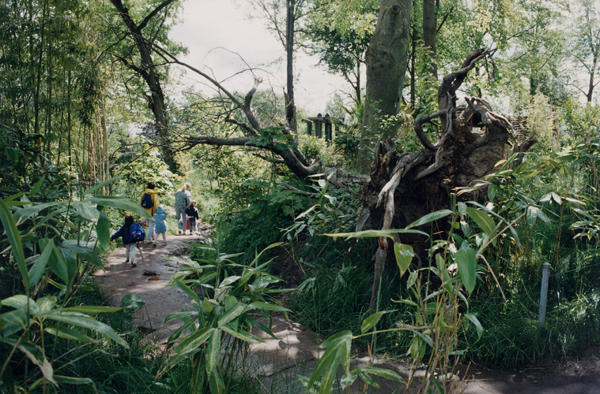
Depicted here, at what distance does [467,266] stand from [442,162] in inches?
116

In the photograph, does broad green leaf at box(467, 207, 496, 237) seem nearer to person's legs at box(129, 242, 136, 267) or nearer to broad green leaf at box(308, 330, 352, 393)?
broad green leaf at box(308, 330, 352, 393)

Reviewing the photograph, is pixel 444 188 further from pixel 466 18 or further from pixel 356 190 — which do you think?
pixel 466 18

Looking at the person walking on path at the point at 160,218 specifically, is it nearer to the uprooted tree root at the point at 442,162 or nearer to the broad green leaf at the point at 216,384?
the uprooted tree root at the point at 442,162

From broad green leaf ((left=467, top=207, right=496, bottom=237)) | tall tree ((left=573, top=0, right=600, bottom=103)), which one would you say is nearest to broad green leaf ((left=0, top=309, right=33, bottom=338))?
broad green leaf ((left=467, top=207, right=496, bottom=237))

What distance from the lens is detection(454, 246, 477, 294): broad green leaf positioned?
4.03 feet

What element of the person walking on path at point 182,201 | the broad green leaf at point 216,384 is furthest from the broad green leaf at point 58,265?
the person walking on path at point 182,201

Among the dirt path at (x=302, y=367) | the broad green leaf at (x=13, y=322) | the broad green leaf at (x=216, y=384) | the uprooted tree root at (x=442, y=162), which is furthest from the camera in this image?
the uprooted tree root at (x=442, y=162)

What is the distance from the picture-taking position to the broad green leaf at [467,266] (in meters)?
1.23

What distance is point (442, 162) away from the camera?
402cm

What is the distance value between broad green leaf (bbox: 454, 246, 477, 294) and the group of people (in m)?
4.73

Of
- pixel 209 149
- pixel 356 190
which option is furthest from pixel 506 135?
pixel 209 149

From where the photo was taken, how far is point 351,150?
25.8ft

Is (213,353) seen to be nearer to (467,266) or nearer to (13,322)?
(13,322)

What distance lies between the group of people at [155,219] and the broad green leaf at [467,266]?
473cm
